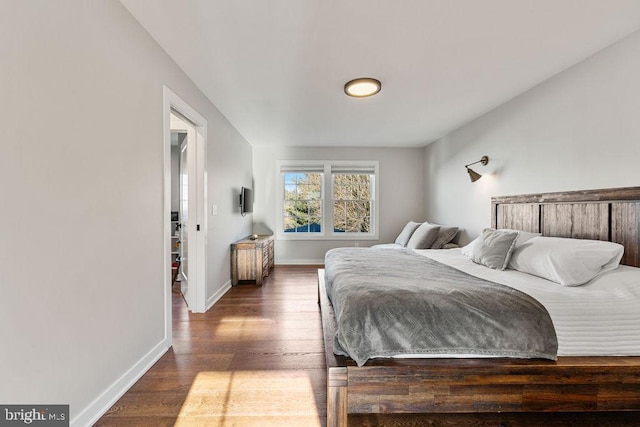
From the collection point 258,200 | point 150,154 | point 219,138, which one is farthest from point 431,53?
point 258,200

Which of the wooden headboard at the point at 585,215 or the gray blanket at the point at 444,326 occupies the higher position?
the wooden headboard at the point at 585,215

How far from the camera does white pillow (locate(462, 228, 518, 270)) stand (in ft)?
7.83

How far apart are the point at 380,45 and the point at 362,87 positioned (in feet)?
2.15

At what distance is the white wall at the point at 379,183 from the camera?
5.73 m

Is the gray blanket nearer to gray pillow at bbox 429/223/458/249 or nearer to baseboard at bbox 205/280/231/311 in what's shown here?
baseboard at bbox 205/280/231/311

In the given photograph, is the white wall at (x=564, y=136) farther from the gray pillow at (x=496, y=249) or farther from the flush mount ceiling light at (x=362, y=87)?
the flush mount ceiling light at (x=362, y=87)

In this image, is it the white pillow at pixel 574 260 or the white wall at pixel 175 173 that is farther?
the white wall at pixel 175 173

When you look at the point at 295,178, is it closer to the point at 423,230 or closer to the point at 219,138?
the point at 219,138

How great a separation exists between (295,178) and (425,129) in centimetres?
266

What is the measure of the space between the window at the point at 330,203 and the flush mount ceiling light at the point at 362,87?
282cm

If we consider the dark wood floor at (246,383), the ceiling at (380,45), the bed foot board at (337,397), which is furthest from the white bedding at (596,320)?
the ceiling at (380,45)

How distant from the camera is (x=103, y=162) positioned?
1.61 metres

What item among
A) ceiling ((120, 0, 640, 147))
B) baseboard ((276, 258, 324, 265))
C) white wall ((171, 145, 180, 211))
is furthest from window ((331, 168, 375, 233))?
white wall ((171, 145, 180, 211))

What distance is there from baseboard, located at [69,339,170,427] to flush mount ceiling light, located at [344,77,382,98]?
2.86 m
